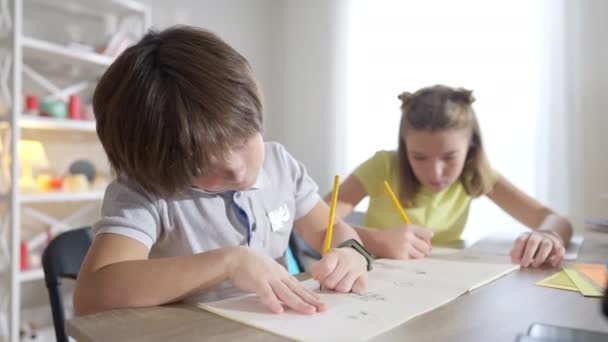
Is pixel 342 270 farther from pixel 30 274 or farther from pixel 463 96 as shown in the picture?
pixel 30 274

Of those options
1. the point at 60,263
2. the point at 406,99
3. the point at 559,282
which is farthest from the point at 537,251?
the point at 60,263

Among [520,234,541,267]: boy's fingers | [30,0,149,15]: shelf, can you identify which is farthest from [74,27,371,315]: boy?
[30,0,149,15]: shelf

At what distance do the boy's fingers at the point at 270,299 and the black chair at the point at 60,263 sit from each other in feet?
1.32

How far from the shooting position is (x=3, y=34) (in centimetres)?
146

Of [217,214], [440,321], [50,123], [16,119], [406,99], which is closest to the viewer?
[440,321]

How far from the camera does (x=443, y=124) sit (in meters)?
1.02

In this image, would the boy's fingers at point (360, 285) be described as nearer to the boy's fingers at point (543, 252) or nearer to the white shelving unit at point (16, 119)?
the boy's fingers at point (543, 252)

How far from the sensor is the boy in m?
0.48

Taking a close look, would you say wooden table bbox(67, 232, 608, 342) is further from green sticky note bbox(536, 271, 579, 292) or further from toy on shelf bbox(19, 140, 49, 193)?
toy on shelf bbox(19, 140, 49, 193)

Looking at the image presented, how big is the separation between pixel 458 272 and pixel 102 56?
1572 mm

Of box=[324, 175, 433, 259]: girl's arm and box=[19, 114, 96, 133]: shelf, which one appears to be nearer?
box=[324, 175, 433, 259]: girl's arm

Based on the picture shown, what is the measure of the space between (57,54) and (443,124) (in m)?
1.35

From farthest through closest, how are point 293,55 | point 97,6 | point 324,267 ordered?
point 293,55
point 97,6
point 324,267

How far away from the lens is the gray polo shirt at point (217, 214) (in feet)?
1.89
